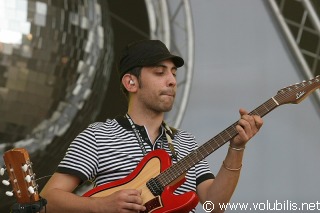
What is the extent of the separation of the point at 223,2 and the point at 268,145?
58 cm

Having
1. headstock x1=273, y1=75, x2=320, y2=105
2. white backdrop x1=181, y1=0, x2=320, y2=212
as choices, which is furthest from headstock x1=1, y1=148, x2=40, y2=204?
white backdrop x1=181, y1=0, x2=320, y2=212

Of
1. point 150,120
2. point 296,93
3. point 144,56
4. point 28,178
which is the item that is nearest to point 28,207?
point 28,178

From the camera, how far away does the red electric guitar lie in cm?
168

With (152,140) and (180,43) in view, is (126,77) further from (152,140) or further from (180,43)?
(180,43)

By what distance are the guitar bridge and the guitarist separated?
0.15 feet

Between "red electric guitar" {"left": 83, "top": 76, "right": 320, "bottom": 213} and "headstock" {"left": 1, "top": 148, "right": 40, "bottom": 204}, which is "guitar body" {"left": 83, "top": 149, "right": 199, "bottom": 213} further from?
"headstock" {"left": 1, "top": 148, "right": 40, "bottom": 204}

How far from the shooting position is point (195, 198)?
168cm

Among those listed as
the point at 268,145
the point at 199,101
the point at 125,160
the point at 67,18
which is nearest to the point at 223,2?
the point at 199,101

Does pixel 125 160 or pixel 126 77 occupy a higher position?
pixel 126 77

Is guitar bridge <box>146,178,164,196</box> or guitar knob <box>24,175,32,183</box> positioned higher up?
guitar knob <box>24,175,32,183</box>

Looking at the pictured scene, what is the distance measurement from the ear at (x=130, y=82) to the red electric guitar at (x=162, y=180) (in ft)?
0.76

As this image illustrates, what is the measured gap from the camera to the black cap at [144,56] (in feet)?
6.07

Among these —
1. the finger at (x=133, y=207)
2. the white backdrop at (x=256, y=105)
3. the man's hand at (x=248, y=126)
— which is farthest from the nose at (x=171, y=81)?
the white backdrop at (x=256, y=105)

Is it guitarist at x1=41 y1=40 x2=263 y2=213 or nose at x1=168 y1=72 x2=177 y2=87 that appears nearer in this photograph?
guitarist at x1=41 y1=40 x2=263 y2=213
